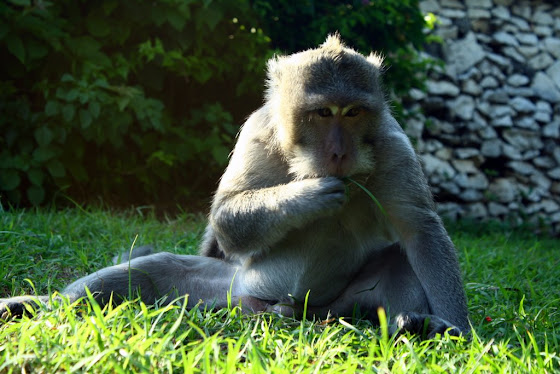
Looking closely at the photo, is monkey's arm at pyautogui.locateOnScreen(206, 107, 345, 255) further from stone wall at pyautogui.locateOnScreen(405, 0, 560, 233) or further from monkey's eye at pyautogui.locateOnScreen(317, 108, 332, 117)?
stone wall at pyautogui.locateOnScreen(405, 0, 560, 233)

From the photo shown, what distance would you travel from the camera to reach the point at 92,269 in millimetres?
3959

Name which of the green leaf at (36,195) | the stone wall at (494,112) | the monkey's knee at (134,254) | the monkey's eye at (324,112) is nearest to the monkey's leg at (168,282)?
the monkey's knee at (134,254)

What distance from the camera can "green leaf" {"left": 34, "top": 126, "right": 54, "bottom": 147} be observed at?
6.09m

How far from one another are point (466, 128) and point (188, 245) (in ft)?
22.7

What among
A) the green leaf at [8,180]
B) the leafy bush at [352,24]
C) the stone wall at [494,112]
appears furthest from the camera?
the stone wall at [494,112]

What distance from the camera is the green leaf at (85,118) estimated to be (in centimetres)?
595

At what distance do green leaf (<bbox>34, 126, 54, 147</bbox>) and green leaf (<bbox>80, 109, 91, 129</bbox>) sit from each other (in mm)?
395

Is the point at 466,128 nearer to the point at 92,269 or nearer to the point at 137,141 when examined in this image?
the point at 137,141

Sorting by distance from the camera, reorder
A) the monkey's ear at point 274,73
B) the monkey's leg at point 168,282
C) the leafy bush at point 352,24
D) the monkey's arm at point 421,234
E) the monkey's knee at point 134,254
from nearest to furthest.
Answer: the monkey's arm at point 421,234 → the monkey's leg at point 168,282 → the monkey's ear at point 274,73 → the monkey's knee at point 134,254 → the leafy bush at point 352,24

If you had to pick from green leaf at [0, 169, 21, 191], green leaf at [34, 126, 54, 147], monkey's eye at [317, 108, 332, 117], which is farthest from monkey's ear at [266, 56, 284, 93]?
green leaf at [0, 169, 21, 191]

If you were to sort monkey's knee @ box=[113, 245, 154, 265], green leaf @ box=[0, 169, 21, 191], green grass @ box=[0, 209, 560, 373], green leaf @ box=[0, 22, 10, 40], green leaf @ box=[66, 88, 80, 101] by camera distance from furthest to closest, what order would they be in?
green leaf @ box=[0, 169, 21, 191], green leaf @ box=[66, 88, 80, 101], green leaf @ box=[0, 22, 10, 40], monkey's knee @ box=[113, 245, 154, 265], green grass @ box=[0, 209, 560, 373]

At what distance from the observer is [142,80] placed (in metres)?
7.11

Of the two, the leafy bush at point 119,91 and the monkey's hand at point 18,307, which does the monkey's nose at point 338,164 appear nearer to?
the monkey's hand at point 18,307

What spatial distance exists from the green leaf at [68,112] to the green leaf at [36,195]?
77 centimetres
